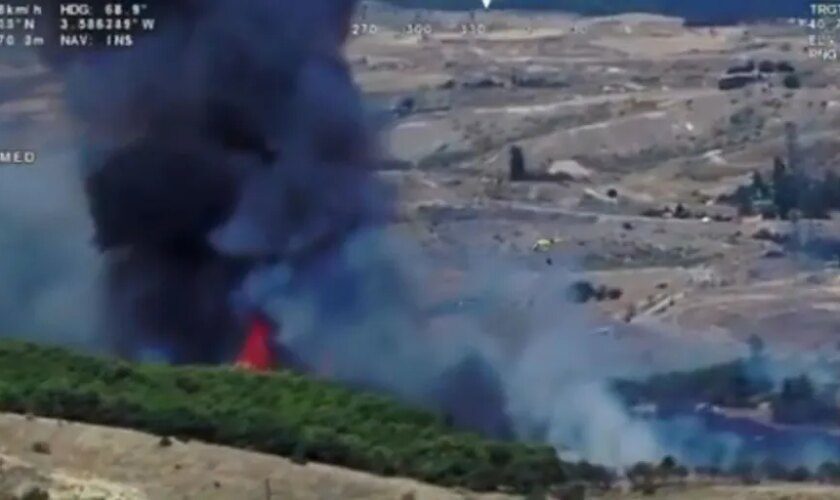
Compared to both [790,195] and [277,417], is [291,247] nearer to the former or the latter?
[277,417]

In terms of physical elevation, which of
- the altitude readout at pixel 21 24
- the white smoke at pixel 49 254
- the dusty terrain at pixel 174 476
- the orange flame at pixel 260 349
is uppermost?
the altitude readout at pixel 21 24

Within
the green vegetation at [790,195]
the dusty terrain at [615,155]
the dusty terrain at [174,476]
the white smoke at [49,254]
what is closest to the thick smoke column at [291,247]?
the white smoke at [49,254]

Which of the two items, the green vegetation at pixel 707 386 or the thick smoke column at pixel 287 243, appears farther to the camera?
the thick smoke column at pixel 287 243

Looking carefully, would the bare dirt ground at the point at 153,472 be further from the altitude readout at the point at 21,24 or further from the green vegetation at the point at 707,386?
the altitude readout at the point at 21,24

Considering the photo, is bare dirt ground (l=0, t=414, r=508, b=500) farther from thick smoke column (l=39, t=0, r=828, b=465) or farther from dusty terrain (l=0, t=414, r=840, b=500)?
thick smoke column (l=39, t=0, r=828, b=465)

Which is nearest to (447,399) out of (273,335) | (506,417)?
(506,417)

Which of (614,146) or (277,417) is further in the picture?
(614,146)

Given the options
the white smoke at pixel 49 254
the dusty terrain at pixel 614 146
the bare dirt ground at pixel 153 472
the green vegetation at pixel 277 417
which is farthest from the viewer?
the white smoke at pixel 49 254

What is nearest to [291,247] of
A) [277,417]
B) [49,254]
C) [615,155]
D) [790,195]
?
[277,417]

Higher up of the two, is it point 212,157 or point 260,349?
point 212,157
